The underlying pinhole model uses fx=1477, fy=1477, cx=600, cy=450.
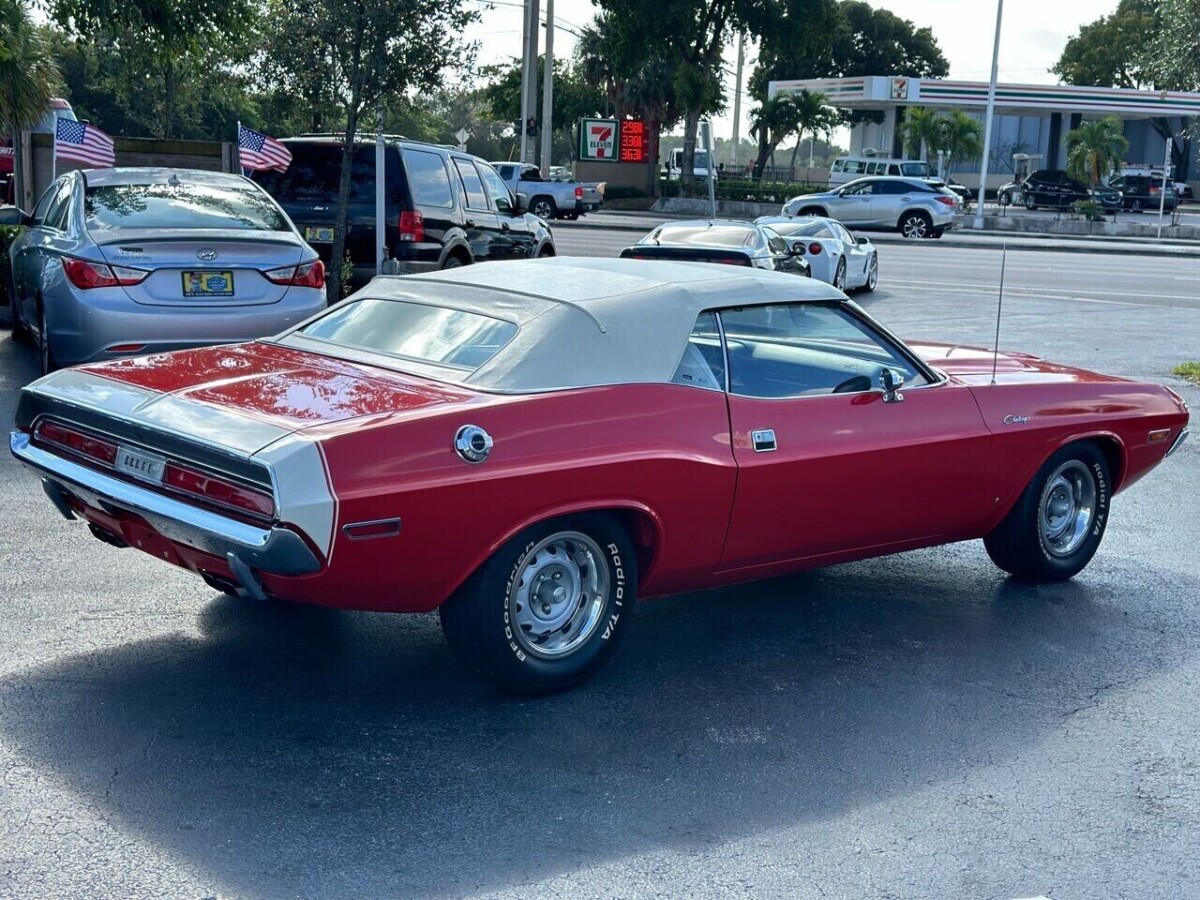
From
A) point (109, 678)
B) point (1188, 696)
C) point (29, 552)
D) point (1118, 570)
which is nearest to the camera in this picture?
point (109, 678)

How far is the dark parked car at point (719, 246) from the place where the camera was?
14766 millimetres

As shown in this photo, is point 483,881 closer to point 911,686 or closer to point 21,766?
point 21,766

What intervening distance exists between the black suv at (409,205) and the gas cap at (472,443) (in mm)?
9391

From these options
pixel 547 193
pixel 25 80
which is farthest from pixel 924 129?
pixel 25 80

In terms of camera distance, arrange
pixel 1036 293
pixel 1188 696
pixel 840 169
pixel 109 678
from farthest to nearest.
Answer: pixel 840 169, pixel 1036 293, pixel 1188 696, pixel 109 678

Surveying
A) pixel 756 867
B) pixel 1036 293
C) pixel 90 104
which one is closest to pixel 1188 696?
pixel 756 867

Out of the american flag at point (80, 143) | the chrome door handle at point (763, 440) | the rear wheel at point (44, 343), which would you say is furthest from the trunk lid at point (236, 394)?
the american flag at point (80, 143)

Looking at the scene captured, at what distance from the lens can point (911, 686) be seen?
5367mm

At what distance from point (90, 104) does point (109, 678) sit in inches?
2628

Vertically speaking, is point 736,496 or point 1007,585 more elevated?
point 736,496

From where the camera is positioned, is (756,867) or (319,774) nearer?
(756,867)

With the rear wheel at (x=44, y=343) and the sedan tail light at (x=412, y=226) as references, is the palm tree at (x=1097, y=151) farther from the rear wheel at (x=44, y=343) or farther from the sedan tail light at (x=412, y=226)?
the rear wheel at (x=44, y=343)

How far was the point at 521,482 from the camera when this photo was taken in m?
4.75

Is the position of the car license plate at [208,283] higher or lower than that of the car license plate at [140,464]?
higher
